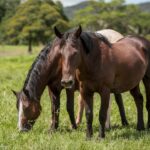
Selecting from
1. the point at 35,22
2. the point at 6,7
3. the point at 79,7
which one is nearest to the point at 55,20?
the point at 35,22

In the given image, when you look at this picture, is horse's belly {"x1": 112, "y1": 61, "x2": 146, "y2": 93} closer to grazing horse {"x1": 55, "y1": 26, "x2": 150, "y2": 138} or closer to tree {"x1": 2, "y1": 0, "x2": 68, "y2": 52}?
grazing horse {"x1": 55, "y1": 26, "x2": 150, "y2": 138}

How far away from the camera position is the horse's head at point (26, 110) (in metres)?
6.91

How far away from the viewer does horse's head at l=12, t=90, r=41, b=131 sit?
6906 mm

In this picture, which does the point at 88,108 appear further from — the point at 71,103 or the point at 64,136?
the point at 71,103

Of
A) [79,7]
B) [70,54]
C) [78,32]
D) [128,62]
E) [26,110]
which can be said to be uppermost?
[78,32]

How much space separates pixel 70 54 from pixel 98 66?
695mm

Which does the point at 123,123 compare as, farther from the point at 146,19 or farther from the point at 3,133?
the point at 146,19

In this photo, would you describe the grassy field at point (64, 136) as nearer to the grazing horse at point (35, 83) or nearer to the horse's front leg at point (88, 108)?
the horse's front leg at point (88, 108)

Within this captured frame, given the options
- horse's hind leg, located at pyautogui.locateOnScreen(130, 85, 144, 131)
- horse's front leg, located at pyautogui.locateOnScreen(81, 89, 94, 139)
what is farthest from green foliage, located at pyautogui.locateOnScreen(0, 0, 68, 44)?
horse's front leg, located at pyautogui.locateOnScreen(81, 89, 94, 139)

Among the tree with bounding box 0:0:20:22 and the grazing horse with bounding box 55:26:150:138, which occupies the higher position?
the grazing horse with bounding box 55:26:150:138

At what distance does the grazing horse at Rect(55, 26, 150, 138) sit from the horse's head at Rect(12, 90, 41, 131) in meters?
0.78

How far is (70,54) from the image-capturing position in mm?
5977

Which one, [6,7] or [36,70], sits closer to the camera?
[36,70]

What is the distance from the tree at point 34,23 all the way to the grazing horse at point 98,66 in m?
39.3
